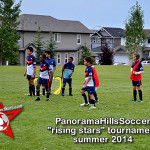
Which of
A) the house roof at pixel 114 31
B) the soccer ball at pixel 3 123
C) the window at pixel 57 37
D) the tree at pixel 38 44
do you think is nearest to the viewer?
the soccer ball at pixel 3 123

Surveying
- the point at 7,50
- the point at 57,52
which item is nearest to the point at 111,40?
the point at 57,52

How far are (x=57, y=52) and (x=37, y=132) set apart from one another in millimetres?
63253

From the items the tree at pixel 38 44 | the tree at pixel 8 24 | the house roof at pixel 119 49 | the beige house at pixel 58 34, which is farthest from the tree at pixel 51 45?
the house roof at pixel 119 49

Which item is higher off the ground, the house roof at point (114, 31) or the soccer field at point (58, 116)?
the house roof at point (114, 31)

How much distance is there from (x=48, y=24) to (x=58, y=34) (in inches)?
109

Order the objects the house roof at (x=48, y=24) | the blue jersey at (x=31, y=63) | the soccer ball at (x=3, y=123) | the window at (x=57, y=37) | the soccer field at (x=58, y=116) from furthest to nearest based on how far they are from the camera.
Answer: the window at (x=57, y=37)
the house roof at (x=48, y=24)
the blue jersey at (x=31, y=63)
the soccer ball at (x=3, y=123)
the soccer field at (x=58, y=116)

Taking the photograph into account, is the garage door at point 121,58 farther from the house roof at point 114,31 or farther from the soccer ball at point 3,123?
the soccer ball at point 3,123

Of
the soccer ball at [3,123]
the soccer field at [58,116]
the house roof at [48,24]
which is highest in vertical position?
the house roof at [48,24]

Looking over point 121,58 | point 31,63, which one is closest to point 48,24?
point 121,58

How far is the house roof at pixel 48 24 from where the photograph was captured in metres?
69.1

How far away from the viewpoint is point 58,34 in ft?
240

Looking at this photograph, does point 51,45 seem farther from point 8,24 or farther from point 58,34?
point 8,24

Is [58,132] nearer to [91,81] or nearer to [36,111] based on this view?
[36,111]

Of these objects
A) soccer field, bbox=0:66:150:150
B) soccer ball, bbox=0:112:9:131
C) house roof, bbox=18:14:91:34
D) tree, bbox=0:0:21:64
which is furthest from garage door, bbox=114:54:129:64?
soccer ball, bbox=0:112:9:131
